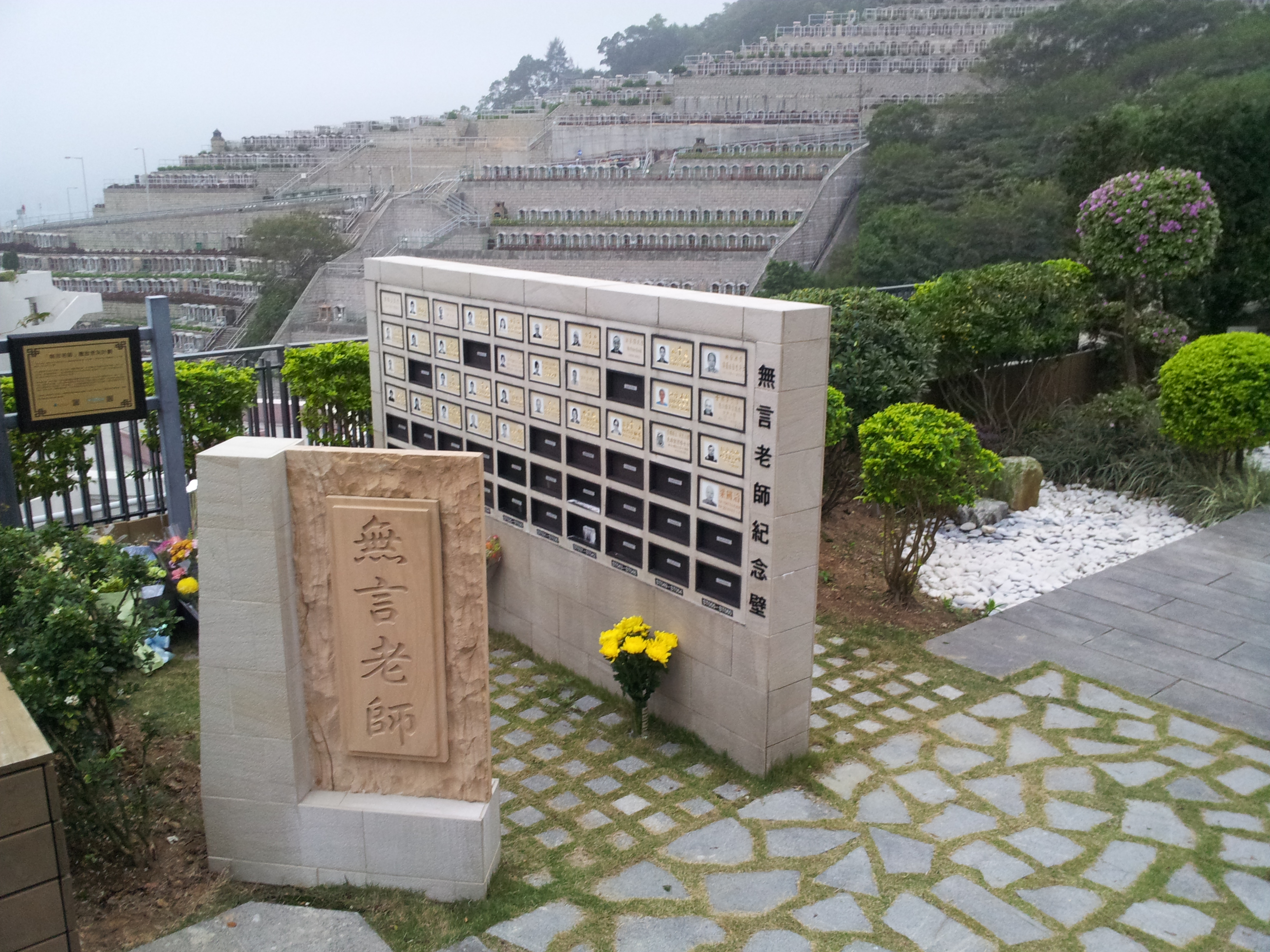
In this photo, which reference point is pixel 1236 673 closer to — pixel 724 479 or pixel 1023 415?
pixel 724 479

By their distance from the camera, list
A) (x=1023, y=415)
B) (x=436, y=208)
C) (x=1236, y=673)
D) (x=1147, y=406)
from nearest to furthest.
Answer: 1. (x=1236, y=673)
2. (x=1147, y=406)
3. (x=1023, y=415)
4. (x=436, y=208)

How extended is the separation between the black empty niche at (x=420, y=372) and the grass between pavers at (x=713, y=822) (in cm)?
149

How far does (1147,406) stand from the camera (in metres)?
8.03

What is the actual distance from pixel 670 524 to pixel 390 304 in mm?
2247

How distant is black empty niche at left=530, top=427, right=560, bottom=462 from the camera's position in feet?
15.2

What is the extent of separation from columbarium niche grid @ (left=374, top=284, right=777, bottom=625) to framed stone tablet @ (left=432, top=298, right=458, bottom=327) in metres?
0.01

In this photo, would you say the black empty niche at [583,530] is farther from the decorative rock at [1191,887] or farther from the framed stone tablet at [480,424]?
the decorative rock at [1191,887]

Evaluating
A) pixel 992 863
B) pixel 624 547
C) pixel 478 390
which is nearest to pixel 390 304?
pixel 478 390

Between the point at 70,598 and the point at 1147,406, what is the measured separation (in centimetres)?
758

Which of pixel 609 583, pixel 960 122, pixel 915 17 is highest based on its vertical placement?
pixel 915 17

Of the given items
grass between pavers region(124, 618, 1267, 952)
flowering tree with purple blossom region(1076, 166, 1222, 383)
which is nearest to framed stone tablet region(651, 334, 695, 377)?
grass between pavers region(124, 618, 1267, 952)

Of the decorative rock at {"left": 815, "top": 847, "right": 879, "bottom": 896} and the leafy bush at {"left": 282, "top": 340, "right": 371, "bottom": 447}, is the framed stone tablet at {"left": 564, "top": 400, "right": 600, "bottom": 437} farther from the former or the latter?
the leafy bush at {"left": 282, "top": 340, "right": 371, "bottom": 447}

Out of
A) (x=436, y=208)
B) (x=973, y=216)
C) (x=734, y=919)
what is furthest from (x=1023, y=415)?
(x=436, y=208)

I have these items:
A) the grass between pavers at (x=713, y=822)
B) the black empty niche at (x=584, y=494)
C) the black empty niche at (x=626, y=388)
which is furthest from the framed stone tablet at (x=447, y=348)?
the grass between pavers at (x=713, y=822)
